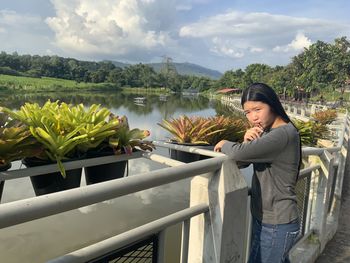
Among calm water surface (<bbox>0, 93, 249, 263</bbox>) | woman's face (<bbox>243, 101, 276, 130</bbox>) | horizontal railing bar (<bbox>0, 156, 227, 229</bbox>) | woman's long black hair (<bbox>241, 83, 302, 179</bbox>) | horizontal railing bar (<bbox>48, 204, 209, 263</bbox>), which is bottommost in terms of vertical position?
calm water surface (<bbox>0, 93, 249, 263</bbox>)

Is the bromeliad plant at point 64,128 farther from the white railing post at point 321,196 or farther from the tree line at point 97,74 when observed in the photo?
the tree line at point 97,74

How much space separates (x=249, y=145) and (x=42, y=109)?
3.52 ft

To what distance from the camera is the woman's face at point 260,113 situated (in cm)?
175

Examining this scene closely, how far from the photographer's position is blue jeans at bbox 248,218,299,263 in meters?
1.79

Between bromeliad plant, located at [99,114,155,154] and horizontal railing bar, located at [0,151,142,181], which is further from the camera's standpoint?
bromeliad plant, located at [99,114,155,154]

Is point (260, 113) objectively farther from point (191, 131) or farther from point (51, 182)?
point (51, 182)

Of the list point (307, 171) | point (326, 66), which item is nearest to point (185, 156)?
point (307, 171)

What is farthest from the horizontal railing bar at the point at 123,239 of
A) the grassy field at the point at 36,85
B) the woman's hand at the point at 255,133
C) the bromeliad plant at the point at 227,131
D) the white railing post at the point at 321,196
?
the grassy field at the point at 36,85

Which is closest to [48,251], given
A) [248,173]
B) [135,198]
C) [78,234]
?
[78,234]

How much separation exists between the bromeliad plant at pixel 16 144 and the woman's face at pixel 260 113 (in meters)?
0.99

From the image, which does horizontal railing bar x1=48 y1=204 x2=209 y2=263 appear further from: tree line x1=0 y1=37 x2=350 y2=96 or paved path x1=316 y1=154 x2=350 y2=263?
tree line x1=0 y1=37 x2=350 y2=96

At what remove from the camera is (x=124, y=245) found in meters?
1.26

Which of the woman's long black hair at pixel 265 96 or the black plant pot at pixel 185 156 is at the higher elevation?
the woman's long black hair at pixel 265 96

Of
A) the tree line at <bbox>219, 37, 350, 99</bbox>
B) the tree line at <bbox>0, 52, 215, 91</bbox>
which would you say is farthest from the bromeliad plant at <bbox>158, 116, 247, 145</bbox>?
the tree line at <bbox>0, 52, 215, 91</bbox>
